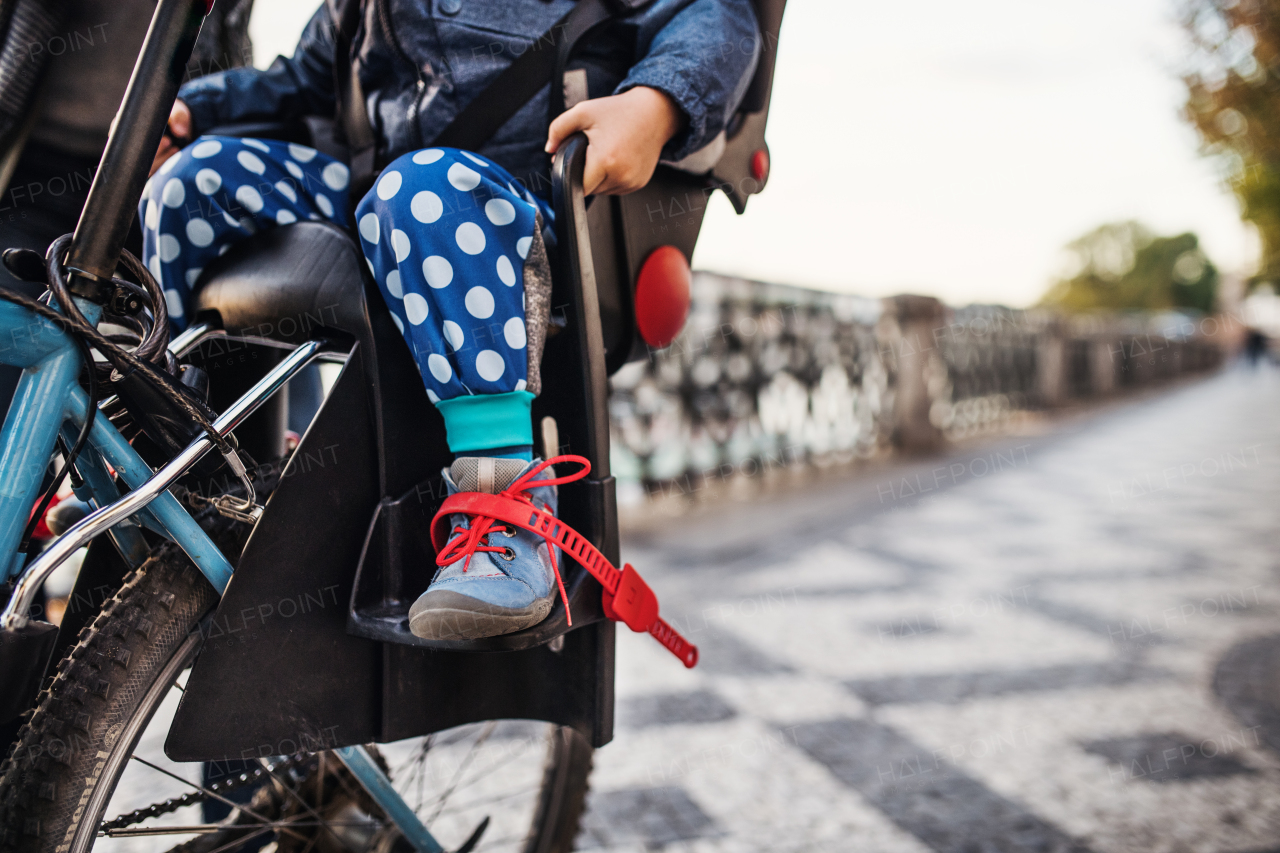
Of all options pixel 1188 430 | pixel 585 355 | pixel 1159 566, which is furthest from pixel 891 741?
pixel 1188 430

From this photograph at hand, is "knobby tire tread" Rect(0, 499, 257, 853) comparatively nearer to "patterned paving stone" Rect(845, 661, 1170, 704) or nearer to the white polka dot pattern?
the white polka dot pattern

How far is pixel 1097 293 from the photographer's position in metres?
64.8

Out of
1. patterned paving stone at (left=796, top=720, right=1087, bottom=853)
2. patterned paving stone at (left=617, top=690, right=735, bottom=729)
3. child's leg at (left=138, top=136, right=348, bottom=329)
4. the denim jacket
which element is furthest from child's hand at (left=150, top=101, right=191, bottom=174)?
patterned paving stone at (left=796, top=720, right=1087, bottom=853)

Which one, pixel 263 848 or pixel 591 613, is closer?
pixel 591 613

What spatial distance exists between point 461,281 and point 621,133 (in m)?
0.24

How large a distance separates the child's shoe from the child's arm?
1.08 feet

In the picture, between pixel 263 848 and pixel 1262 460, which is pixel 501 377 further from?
pixel 1262 460

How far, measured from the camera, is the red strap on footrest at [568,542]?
86cm

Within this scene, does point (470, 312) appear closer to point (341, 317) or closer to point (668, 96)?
point (341, 317)

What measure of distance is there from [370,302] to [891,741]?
1.71 m

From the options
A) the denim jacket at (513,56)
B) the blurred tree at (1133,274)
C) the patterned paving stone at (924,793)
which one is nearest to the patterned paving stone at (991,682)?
the patterned paving stone at (924,793)

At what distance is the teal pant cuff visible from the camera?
2.96 ft

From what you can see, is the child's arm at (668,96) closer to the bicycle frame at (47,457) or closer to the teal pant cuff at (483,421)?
the teal pant cuff at (483,421)

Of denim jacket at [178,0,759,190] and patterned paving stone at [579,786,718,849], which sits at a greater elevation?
denim jacket at [178,0,759,190]
